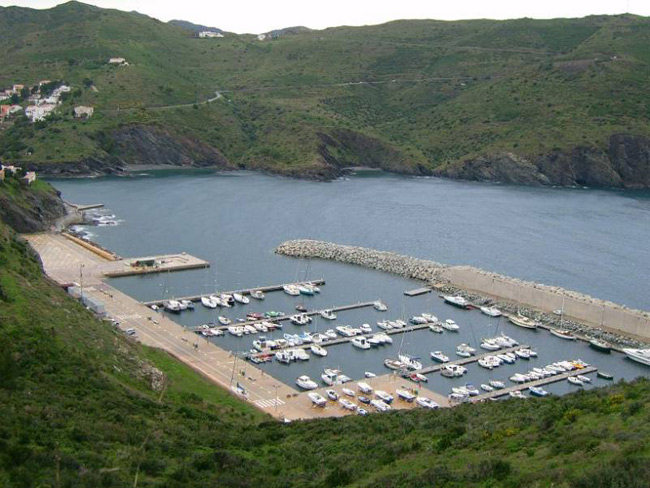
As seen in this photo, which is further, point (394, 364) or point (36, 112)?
point (36, 112)

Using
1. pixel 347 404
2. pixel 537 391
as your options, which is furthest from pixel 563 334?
pixel 347 404

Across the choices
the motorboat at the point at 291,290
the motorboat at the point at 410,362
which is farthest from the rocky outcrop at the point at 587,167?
the motorboat at the point at 410,362

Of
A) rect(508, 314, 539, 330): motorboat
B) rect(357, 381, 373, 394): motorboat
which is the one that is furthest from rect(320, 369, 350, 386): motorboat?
rect(508, 314, 539, 330): motorboat

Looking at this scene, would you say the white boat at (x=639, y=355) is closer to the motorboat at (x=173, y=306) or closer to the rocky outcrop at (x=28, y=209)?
the motorboat at (x=173, y=306)

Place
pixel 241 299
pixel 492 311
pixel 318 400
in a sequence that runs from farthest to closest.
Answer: pixel 241 299 → pixel 492 311 → pixel 318 400

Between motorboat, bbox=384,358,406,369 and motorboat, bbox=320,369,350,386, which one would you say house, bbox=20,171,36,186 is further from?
motorboat, bbox=384,358,406,369

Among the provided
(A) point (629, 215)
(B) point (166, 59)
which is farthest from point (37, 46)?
(A) point (629, 215)

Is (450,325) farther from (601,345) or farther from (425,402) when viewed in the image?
(425,402)

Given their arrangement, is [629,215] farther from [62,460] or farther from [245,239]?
[62,460]
